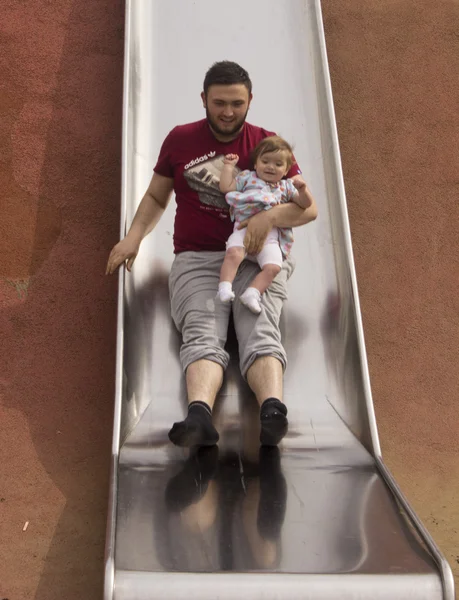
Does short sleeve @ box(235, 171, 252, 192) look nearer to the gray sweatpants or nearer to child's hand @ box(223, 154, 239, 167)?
child's hand @ box(223, 154, 239, 167)

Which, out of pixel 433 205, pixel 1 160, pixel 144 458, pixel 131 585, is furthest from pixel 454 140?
pixel 131 585

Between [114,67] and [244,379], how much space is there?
330cm

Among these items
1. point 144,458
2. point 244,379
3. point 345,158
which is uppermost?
point 345,158

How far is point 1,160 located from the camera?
17.8 feet

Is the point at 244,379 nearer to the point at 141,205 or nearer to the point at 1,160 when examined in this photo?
the point at 141,205

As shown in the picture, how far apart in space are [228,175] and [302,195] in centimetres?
36

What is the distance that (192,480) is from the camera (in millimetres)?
3127

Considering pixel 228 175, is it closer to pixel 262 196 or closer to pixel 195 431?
pixel 262 196

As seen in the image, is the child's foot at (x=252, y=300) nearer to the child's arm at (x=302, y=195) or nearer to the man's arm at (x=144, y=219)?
the child's arm at (x=302, y=195)

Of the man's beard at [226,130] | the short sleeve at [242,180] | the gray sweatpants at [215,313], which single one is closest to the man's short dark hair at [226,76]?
the man's beard at [226,130]

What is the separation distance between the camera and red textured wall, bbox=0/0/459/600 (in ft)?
12.2

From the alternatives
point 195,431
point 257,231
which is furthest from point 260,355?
point 257,231

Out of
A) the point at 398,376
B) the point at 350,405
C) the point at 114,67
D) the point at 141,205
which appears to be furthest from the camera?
the point at 114,67

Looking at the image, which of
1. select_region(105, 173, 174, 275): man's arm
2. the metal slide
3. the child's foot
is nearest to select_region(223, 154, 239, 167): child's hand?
select_region(105, 173, 174, 275): man's arm
